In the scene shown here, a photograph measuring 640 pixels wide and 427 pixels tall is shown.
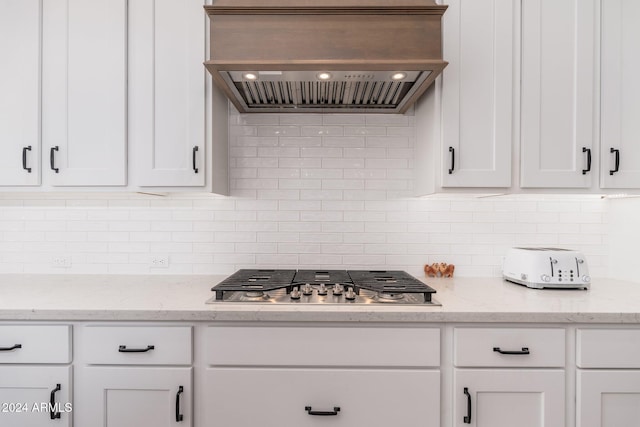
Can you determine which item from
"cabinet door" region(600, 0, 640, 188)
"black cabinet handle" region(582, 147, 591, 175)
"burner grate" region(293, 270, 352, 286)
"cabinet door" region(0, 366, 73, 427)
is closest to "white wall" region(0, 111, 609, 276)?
"burner grate" region(293, 270, 352, 286)

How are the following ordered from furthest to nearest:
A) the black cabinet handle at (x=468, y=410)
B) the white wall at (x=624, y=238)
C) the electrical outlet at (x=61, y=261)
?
the electrical outlet at (x=61, y=261), the white wall at (x=624, y=238), the black cabinet handle at (x=468, y=410)

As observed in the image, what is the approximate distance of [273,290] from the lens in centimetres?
153

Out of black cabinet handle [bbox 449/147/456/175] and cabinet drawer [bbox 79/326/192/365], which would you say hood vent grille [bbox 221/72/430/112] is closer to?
black cabinet handle [bbox 449/147/456/175]

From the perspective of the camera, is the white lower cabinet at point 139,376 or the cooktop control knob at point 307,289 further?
the cooktop control knob at point 307,289

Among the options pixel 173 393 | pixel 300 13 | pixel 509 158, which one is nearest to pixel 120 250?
pixel 173 393

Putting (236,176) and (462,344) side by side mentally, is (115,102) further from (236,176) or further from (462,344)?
(462,344)

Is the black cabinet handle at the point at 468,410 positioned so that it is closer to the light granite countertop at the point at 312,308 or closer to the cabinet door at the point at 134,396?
the light granite countertop at the point at 312,308

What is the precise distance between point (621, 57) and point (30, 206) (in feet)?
10.9

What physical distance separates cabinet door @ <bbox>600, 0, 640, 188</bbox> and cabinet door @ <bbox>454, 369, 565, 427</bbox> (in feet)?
3.36

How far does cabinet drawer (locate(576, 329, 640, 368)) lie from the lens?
1343 mm

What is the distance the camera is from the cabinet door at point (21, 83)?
1673 millimetres

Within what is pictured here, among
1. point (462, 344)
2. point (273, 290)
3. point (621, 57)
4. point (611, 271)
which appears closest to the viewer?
point (462, 344)

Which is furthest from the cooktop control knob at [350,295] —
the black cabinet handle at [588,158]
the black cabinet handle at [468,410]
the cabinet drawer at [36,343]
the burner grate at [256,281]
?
the black cabinet handle at [588,158]

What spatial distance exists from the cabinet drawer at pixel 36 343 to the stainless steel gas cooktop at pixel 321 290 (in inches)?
23.2
